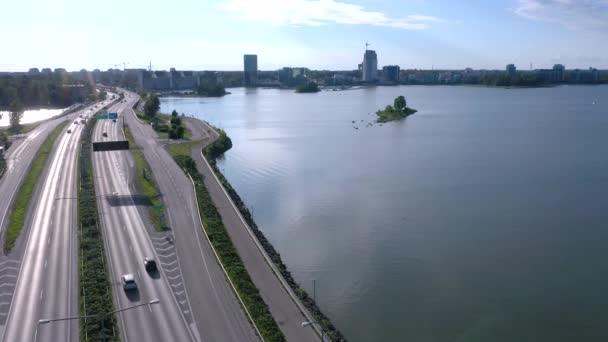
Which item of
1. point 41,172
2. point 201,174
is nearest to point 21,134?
point 41,172

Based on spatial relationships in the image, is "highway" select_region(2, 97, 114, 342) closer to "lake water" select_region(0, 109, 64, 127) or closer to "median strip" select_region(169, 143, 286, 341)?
"median strip" select_region(169, 143, 286, 341)

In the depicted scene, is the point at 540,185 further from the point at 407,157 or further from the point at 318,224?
the point at 318,224

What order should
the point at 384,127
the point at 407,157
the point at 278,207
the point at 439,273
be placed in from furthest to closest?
the point at 384,127, the point at 407,157, the point at 278,207, the point at 439,273

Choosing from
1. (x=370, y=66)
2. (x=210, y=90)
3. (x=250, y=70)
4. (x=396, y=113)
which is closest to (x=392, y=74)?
(x=370, y=66)

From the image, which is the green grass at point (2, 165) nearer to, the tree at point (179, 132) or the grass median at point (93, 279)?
the grass median at point (93, 279)

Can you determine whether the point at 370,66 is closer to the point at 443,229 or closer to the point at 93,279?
the point at 443,229
